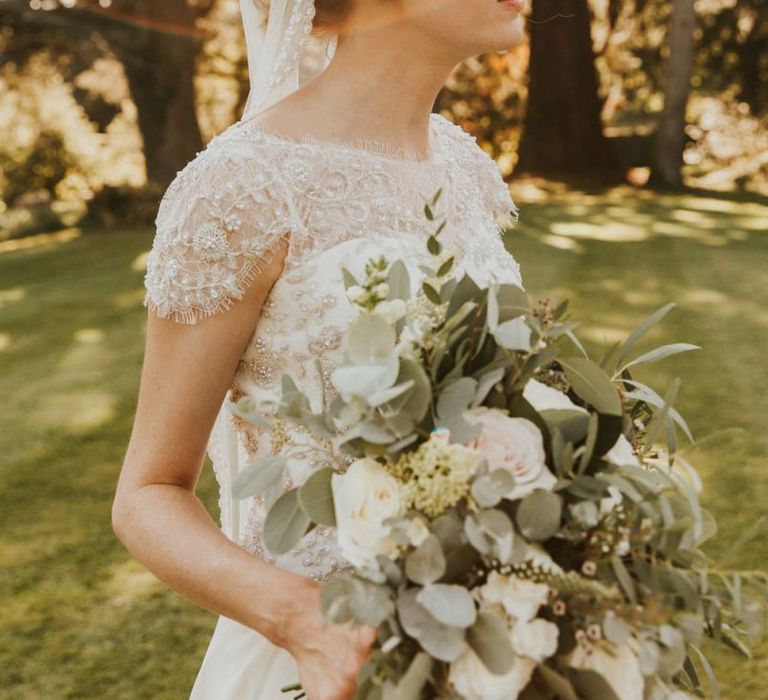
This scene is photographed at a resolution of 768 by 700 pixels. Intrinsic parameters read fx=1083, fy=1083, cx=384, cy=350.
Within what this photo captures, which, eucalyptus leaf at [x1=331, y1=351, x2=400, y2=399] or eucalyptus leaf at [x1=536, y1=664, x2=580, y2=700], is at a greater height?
eucalyptus leaf at [x1=331, y1=351, x2=400, y2=399]

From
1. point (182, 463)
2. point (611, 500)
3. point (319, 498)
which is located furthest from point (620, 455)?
point (182, 463)

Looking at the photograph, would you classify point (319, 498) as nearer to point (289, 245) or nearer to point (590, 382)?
point (590, 382)

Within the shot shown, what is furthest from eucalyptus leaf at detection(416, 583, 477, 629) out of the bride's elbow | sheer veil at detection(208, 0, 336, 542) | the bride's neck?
the bride's neck

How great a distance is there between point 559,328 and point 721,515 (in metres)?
4.55

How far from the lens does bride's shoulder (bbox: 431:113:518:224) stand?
264cm

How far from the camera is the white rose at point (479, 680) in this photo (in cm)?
128

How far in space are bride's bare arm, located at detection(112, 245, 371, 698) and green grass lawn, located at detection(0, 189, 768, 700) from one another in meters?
0.06

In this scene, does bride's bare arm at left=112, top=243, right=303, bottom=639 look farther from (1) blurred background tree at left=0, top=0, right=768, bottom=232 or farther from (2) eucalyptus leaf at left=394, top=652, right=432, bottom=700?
(1) blurred background tree at left=0, top=0, right=768, bottom=232

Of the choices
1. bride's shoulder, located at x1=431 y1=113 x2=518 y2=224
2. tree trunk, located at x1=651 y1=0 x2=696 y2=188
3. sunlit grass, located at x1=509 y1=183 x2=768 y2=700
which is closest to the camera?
bride's shoulder, located at x1=431 y1=113 x2=518 y2=224

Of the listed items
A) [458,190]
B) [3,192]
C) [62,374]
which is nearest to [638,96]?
[3,192]

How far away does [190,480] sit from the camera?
1863 millimetres

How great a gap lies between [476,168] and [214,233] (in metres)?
0.99

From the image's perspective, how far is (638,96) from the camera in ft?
87.2

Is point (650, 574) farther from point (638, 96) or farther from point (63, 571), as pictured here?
point (638, 96)
